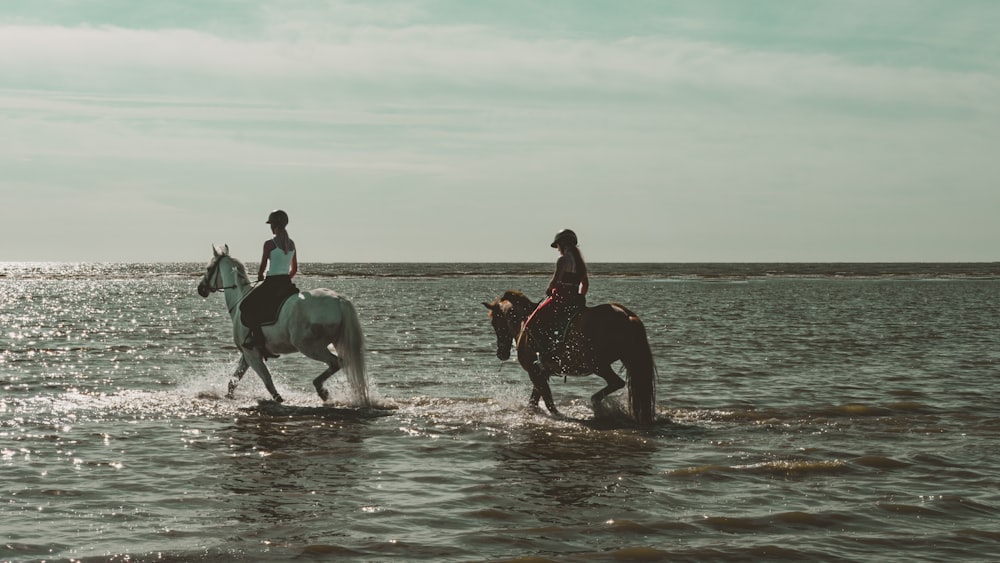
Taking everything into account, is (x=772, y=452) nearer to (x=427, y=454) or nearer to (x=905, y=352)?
(x=427, y=454)

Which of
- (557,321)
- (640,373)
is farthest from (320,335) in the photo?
(640,373)

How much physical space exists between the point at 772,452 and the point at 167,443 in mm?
7078

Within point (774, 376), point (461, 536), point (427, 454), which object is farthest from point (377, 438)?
point (774, 376)

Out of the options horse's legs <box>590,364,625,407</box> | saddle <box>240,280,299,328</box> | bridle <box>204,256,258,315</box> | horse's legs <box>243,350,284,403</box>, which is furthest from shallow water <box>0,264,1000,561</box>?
bridle <box>204,256,258,315</box>

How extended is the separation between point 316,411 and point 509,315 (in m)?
3.21

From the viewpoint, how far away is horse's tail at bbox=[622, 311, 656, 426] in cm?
1317

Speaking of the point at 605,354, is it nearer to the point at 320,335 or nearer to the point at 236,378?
the point at 320,335

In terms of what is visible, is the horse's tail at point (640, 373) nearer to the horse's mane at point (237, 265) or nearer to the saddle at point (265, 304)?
the saddle at point (265, 304)

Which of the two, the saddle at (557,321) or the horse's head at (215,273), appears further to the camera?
the horse's head at (215,273)

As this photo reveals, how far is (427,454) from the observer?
36.8 feet

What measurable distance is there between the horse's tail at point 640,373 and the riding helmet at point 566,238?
1334mm

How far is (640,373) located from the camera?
13.2 meters

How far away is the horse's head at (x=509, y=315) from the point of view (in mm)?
14719

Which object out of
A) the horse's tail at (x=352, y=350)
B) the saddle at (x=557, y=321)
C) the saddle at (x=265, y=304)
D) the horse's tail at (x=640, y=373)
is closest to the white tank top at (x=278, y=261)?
the saddle at (x=265, y=304)
